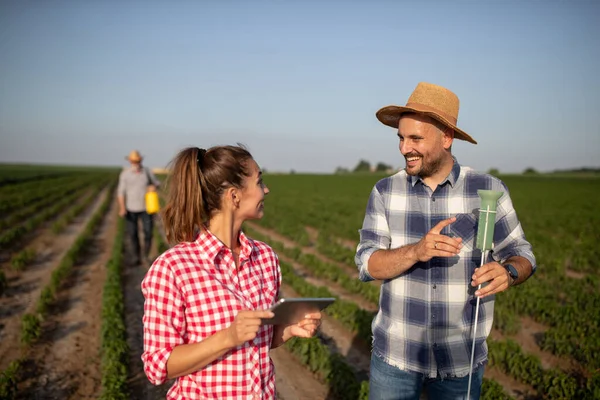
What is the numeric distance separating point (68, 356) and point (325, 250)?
7650 mm

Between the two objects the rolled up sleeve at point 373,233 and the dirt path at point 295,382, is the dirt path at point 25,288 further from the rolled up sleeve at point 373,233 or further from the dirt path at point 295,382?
the rolled up sleeve at point 373,233

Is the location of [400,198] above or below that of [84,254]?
above

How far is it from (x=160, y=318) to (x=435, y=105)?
1.80 m

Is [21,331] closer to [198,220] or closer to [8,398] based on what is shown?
[8,398]

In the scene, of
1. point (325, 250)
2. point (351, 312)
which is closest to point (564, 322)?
point (351, 312)

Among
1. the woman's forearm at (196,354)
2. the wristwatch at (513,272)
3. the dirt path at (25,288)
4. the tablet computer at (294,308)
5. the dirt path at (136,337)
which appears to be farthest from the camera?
the dirt path at (25,288)

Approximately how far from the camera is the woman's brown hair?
2070 millimetres

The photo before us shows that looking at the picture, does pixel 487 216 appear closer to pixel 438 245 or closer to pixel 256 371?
pixel 438 245

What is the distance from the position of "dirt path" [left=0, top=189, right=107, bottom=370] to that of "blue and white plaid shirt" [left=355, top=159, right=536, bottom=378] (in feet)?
16.6

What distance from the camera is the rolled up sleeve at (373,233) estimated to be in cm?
269

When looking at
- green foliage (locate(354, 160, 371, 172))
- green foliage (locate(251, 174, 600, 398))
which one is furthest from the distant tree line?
green foliage (locate(251, 174, 600, 398))

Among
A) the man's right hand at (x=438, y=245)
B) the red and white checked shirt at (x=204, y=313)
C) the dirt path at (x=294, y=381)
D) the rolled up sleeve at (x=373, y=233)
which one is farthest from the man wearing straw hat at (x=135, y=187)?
the man's right hand at (x=438, y=245)

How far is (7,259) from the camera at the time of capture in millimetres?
11242

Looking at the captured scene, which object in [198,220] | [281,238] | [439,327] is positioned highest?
[198,220]
